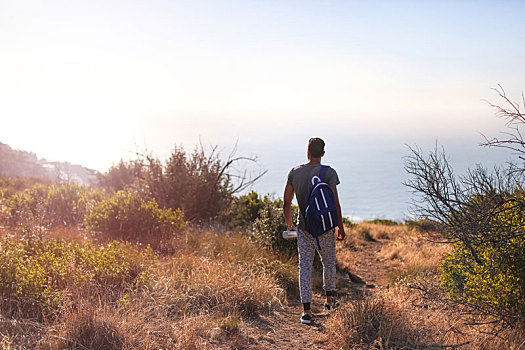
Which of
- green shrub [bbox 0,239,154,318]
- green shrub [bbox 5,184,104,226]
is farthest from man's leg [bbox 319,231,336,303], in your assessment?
green shrub [bbox 5,184,104,226]

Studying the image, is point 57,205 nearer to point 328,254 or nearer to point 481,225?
point 328,254

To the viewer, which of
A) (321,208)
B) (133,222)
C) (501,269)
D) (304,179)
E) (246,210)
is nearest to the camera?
(501,269)

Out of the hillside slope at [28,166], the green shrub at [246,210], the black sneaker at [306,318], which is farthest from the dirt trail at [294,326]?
the hillside slope at [28,166]

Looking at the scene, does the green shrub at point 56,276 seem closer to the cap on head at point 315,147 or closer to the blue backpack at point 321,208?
the blue backpack at point 321,208

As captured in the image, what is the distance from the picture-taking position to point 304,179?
491cm

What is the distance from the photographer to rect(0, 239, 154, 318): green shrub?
449 centimetres

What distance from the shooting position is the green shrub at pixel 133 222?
8242mm

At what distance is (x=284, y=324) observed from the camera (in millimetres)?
5180

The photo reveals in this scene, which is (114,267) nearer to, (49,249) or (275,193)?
(49,249)

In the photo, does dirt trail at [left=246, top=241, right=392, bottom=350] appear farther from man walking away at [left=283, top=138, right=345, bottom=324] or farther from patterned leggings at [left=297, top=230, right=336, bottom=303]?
patterned leggings at [left=297, top=230, right=336, bottom=303]

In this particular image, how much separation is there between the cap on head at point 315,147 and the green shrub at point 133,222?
419 cm

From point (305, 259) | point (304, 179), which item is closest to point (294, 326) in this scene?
point (305, 259)

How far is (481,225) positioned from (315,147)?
195 cm

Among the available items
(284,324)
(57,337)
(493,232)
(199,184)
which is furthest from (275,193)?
(57,337)
